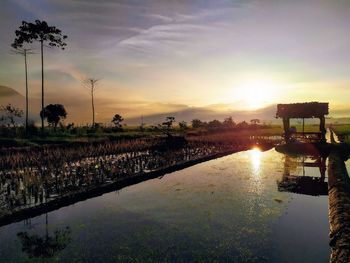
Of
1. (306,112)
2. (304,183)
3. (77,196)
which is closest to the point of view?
(77,196)

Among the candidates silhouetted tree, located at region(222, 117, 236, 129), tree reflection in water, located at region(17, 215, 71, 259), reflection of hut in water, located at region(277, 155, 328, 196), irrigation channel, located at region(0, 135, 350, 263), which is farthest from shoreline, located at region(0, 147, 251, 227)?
silhouetted tree, located at region(222, 117, 236, 129)

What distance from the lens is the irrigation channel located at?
9.30 meters

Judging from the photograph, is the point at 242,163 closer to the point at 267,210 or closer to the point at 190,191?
the point at 190,191

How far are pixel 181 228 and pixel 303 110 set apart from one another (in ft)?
89.8

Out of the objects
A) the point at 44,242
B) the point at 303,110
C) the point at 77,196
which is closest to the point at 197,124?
the point at 303,110

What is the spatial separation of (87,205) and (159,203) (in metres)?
3.07

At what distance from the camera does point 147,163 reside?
24.0 m

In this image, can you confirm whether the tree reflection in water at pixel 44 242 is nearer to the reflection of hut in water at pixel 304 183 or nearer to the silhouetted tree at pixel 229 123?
the reflection of hut in water at pixel 304 183

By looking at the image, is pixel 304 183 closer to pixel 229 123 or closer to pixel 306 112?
pixel 306 112

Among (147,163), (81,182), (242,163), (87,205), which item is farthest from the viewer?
(242,163)

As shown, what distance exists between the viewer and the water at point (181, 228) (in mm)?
9273

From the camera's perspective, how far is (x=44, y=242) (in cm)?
1030

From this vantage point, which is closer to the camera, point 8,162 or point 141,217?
point 141,217

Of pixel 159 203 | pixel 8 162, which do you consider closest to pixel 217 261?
pixel 159 203
